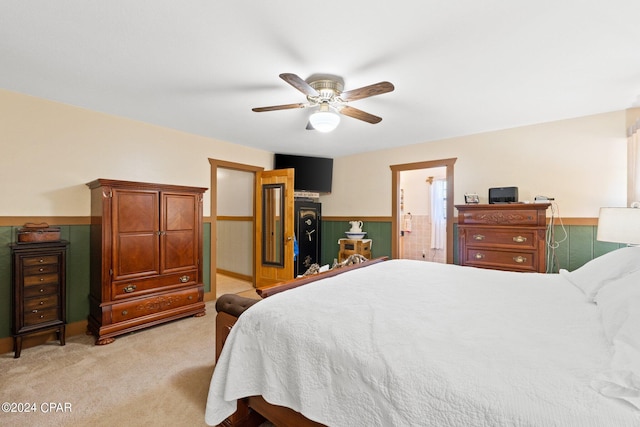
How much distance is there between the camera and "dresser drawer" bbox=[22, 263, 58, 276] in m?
2.43

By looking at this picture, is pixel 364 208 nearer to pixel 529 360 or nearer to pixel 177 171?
pixel 177 171

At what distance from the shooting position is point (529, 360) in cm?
92

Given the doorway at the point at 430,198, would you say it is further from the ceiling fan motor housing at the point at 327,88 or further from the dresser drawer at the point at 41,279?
the dresser drawer at the point at 41,279

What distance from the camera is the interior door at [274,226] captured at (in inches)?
177

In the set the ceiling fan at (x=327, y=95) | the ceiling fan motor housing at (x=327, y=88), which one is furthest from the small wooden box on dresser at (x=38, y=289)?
the ceiling fan motor housing at (x=327, y=88)

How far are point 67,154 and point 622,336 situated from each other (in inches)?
169

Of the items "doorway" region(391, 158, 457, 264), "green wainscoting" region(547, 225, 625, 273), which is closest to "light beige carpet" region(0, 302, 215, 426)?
"doorway" region(391, 158, 457, 264)

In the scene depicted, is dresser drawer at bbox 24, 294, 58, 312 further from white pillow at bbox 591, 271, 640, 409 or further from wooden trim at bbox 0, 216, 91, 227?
white pillow at bbox 591, 271, 640, 409

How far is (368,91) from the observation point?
204 centimetres

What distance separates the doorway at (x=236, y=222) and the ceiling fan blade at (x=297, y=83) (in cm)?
285

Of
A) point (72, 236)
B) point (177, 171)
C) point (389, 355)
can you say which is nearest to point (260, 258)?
point (177, 171)

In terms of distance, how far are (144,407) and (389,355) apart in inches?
70.1

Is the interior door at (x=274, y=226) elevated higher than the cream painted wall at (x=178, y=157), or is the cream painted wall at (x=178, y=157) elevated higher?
the cream painted wall at (x=178, y=157)

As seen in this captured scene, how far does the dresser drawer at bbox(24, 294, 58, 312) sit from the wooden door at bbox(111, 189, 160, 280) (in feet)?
1.58
